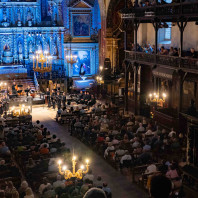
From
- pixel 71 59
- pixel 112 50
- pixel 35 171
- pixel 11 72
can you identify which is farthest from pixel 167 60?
pixel 11 72

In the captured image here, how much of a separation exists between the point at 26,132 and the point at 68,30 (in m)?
21.3

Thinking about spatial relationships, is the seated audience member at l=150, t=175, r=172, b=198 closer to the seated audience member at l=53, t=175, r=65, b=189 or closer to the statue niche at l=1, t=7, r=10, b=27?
the seated audience member at l=53, t=175, r=65, b=189

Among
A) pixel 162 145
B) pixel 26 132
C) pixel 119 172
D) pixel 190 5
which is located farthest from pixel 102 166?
pixel 190 5

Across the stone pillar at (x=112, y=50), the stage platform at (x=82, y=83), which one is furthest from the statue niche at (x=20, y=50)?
the stone pillar at (x=112, y=50)

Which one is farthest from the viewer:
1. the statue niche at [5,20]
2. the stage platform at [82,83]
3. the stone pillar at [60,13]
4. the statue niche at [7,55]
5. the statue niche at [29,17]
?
the stage platform at [82,83]

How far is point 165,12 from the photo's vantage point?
2145 cm

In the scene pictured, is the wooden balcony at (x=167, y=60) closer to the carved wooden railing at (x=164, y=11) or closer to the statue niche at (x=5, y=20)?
the carved wooden railing at (x=164, y=11)

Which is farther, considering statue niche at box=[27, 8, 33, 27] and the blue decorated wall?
statue niche at box=[27, 8, 33, 27]

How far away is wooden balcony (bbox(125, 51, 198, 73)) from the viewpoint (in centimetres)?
1928

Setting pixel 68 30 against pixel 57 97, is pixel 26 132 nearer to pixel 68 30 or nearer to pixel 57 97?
pixel 57 97

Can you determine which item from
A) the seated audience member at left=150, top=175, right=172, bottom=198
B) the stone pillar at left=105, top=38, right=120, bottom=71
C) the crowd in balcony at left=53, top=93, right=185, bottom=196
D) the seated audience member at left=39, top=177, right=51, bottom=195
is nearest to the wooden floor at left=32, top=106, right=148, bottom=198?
the crowd in balcony at left=53, top=93, right=185, bottom=196

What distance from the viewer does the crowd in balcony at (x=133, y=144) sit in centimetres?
1437

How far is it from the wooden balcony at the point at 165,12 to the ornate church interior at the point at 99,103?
3.0 inches

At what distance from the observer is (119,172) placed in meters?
16.1
